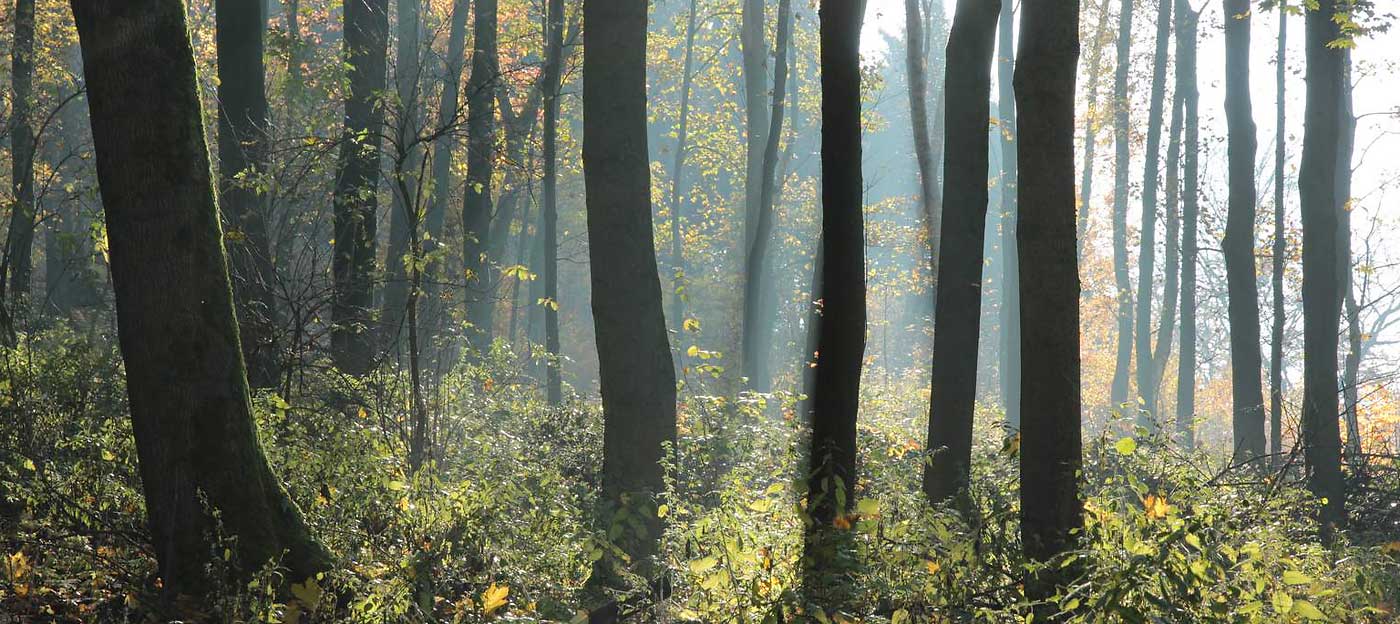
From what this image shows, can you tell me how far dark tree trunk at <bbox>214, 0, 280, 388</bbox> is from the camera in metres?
9.09

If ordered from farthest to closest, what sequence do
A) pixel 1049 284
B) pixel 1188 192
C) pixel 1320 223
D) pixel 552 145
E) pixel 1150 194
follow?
1. pixel 1150 194
2. pixel 1188 192
3. pixel 552 145
4. pixel 1320 223
5. pixel 1049 284

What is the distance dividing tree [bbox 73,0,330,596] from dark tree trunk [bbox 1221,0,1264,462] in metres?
12.8

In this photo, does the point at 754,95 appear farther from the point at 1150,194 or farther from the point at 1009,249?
the point at 1150,194

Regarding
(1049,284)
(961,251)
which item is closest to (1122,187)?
(961,251)

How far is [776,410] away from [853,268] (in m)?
30.1

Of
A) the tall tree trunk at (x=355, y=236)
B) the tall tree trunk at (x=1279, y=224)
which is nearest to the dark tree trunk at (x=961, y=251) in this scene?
the tall tree trunk at (x=355, y=236)

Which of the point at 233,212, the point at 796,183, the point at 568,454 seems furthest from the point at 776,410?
the point at 233,212

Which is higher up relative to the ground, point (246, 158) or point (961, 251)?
point (246, 158)

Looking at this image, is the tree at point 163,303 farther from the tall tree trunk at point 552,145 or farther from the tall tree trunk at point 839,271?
the tall tree trunk at point 552,145

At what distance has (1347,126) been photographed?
2392 cm

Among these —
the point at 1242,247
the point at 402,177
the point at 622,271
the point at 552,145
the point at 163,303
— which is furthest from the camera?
the point at 552,145

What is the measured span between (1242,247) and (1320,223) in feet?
14.0

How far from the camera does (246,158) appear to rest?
9.43m

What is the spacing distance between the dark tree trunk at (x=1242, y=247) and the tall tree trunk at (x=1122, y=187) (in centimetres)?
1467
